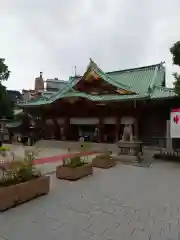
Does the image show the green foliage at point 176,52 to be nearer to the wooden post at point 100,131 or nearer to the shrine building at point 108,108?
the shrine building at point 108,108

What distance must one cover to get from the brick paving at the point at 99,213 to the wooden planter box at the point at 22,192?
0.56 feet

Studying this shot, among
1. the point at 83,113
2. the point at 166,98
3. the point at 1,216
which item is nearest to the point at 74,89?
the point at 83,113

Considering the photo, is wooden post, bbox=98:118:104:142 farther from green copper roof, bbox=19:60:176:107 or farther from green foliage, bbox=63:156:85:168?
green foliage, bbox=63:156:85:168

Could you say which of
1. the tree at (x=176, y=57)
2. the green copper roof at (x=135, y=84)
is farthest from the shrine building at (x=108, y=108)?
the tree at (x=176, y=57)

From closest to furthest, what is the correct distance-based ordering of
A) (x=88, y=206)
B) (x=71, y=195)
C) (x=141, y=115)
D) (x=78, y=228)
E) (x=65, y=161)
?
(x=78, y=228), (x=88, y=206), (x=71, y=195), (x=65, y=161), (x=141, y=115)

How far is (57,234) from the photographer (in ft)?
13.6

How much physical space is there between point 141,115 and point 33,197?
14758 millimetres

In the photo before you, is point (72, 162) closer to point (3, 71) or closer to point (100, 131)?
point (100, 131)

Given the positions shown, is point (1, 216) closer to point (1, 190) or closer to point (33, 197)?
point (1, 190)

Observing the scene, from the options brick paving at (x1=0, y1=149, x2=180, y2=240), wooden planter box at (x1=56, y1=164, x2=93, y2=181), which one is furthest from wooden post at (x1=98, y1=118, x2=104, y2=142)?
brick paving at (x1=0, y1=149, x2=180, y2=240)

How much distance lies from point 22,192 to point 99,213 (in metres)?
2.08

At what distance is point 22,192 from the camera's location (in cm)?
577

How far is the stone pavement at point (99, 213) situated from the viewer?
4203 millimetres

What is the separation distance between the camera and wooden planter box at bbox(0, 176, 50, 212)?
527cm
